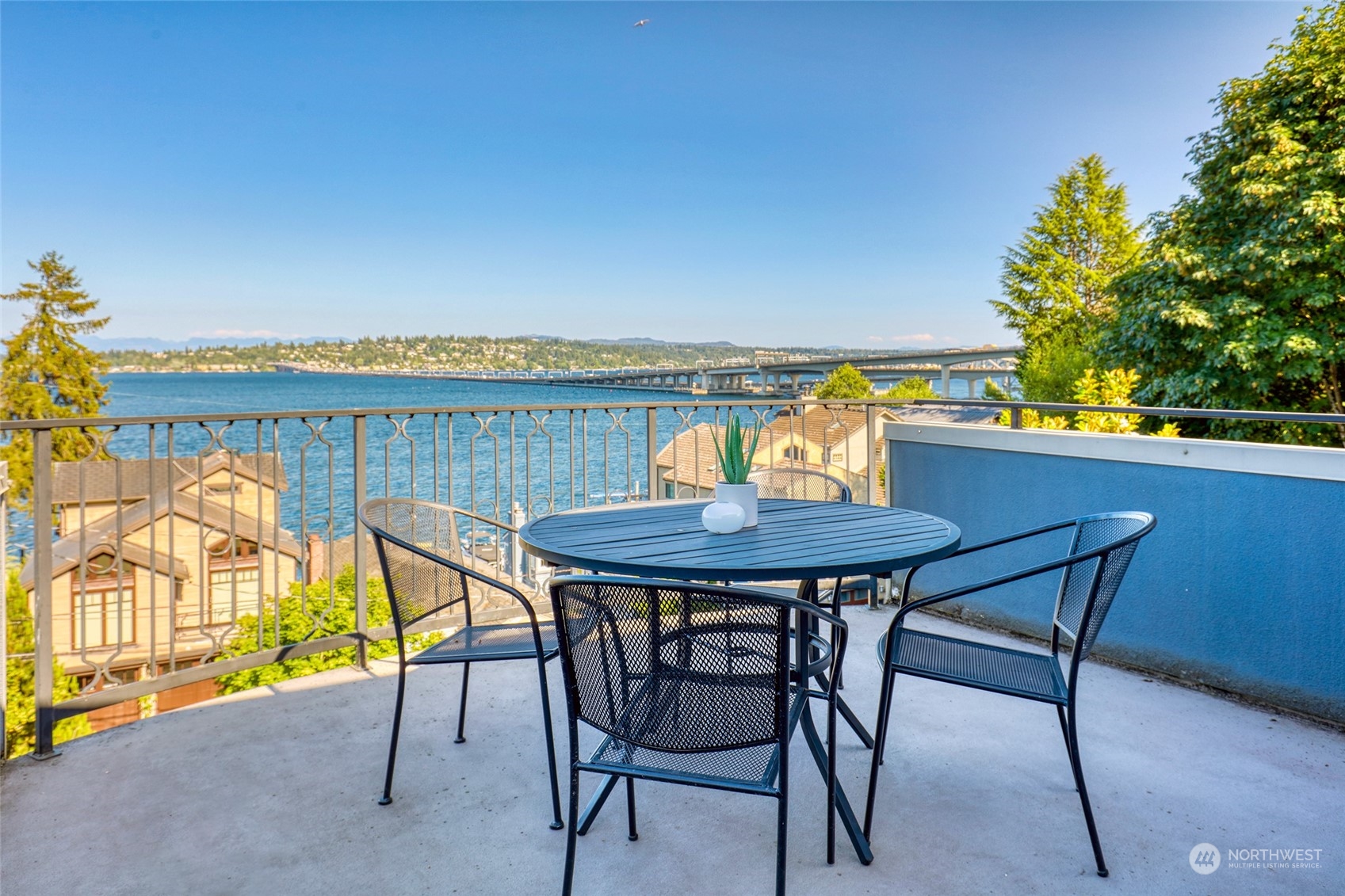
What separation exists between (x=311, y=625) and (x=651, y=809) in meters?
1.98

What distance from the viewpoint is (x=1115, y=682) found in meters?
2.82

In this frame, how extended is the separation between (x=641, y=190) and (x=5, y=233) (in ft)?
82.0

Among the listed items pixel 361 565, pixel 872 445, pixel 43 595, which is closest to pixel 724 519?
pixel 361 565

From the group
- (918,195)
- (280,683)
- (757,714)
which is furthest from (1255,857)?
(918,195)

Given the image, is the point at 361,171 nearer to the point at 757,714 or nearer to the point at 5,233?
the point at 5,233

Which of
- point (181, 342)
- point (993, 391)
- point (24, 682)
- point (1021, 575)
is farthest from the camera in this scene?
point (181, 342)

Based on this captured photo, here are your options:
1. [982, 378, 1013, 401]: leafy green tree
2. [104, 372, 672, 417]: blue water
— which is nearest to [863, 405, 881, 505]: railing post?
[104, 372, 672, 417]: blue water

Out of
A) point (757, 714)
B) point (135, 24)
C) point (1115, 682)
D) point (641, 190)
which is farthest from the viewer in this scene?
point (641, 190)

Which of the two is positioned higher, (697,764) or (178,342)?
(178,342)

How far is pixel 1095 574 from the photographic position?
5.48 feet

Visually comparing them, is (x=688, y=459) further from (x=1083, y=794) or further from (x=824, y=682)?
(x=1083, y=794)

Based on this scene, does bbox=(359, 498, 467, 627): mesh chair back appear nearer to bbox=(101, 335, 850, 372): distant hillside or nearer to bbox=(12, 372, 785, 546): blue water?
bbox=(12, 372, 785, 546): blue water

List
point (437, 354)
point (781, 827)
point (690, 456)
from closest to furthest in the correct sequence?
point (781, 827) → point (690, 456) → point (437, 354)

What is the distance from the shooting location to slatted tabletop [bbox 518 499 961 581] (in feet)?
5.23
